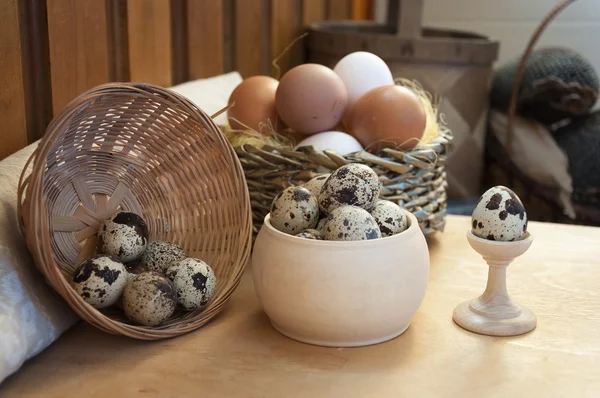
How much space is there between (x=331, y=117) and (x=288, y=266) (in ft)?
1.27

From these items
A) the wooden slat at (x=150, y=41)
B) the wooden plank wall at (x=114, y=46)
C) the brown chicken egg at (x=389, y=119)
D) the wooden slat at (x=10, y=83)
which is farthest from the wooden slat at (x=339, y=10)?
the wooden slat at (x=10, y=83)

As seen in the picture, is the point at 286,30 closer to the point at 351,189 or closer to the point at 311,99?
the point at 311,99

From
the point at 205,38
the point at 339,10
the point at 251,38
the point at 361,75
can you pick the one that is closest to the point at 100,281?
the point at 361,75

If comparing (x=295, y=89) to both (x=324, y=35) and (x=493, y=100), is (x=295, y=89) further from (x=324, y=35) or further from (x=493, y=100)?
(x=493, y=100)

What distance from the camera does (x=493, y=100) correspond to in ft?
7.03

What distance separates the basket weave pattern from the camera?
105cm

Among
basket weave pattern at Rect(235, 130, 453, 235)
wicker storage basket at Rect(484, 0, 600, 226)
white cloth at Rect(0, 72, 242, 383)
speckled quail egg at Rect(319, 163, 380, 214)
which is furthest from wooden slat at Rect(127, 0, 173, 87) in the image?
wicker storage basket at Rect(484, 0, 600, 226)

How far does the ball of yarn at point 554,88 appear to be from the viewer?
201cm

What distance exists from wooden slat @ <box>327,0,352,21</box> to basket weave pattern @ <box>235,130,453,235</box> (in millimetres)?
1324

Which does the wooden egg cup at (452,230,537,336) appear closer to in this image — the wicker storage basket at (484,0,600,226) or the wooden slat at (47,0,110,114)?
the wooden slat at (47,0,110,114)

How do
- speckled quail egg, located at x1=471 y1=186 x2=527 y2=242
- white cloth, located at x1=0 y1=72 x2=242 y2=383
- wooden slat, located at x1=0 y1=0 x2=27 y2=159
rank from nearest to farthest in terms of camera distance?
white cloth, located at x1=0 y1=72 x2=242 y2=383 < speckled quail egg, located at x1=471 y1=186 x2=527 y2=242 < wooden slat, located at x1=0 y1=0 x2=27 y2=159

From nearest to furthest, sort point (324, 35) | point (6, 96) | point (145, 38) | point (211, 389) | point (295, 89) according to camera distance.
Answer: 1. point (211, 389)
2. point (6, 96)
3. point (295, 89)
4. point (145, 38)
5. point (324, 35)

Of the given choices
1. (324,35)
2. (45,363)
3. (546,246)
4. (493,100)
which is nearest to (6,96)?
(45,363)

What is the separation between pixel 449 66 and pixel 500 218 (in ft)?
3.36
